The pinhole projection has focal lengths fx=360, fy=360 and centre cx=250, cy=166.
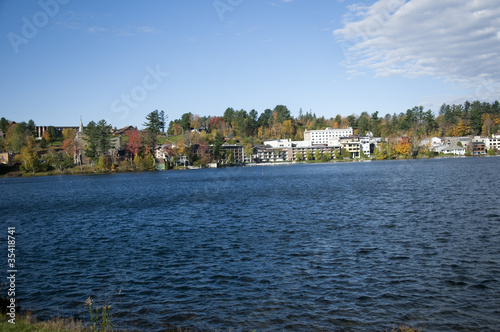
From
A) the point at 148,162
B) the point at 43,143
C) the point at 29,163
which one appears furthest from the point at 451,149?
the point at 43,143

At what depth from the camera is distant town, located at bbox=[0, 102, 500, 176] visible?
4562 inches

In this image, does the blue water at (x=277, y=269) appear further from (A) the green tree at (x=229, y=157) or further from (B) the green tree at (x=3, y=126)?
(B) the green tree at (x=3, y=126)

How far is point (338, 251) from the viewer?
1714 cm

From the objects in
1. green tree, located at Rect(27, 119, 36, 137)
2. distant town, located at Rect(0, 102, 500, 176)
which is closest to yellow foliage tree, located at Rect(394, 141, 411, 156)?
distant town, located at Rect(0, 102, 500, 176)

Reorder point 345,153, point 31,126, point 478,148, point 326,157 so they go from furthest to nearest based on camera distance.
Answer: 1. point 345,153
2. point 326,157
3. point 31,126
4. point 478,148

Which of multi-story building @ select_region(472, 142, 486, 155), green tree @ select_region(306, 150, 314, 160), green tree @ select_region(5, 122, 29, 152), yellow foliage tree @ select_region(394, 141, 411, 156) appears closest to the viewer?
green tree @ select_region(5, 122, 29, 152)

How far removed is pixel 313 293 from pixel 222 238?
9.34 meters

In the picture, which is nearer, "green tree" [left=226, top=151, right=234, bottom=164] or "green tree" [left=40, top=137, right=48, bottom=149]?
"green tree" [left=40, top=137, right=48, bottom=149]

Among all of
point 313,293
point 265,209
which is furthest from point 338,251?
point 265,209

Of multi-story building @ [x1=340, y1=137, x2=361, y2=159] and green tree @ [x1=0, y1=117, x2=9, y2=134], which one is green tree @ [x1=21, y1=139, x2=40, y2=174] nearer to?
green tree @ [x1=0, y1=117, x2=9, y2=134]

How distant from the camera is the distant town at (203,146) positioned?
380 ft

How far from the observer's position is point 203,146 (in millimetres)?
149375

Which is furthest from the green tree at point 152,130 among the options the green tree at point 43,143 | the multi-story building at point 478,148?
the multi-story building at point 478,148

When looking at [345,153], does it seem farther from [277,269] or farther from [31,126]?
[277,269]
